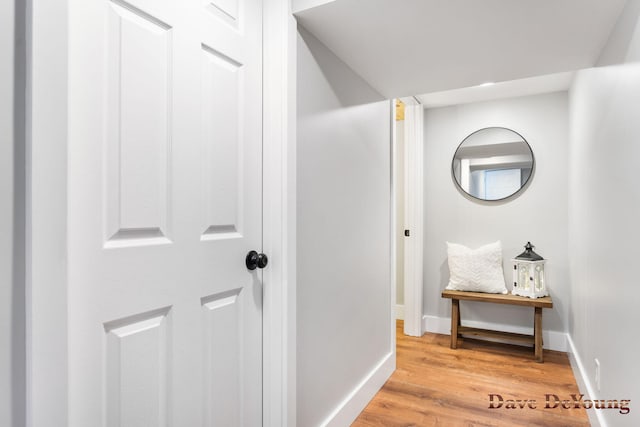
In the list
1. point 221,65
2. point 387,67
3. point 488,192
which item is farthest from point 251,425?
point 488,192

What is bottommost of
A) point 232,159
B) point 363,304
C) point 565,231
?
point 363,304

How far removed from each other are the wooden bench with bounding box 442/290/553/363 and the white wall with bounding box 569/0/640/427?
439mm

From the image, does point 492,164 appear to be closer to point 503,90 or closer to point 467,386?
point 503,90

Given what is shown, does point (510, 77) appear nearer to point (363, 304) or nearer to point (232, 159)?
point (363, 304)

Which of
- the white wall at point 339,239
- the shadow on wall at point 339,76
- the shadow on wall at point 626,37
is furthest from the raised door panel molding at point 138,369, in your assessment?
the shadow on wall at point 626,37

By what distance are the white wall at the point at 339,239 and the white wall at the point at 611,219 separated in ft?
3.74

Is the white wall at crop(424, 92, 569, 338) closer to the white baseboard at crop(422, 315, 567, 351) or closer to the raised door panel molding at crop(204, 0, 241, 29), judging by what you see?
the white baseboard at crop(422, 315, 567, 351)

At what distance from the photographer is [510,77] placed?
213cm

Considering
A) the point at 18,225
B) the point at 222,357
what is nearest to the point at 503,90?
the point at 222,357

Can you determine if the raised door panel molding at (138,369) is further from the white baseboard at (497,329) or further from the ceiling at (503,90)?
the white baseboard at (497,329)

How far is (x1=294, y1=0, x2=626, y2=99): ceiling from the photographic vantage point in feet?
4.66

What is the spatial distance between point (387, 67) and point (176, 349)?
166 cm

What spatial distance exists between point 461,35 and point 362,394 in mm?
1911

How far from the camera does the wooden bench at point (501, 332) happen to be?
2.96 m
